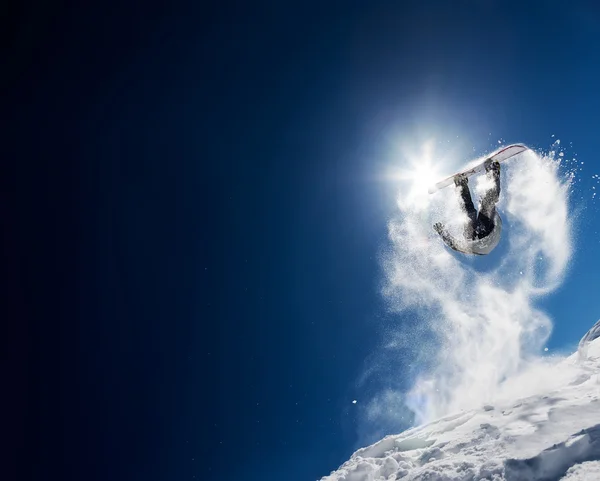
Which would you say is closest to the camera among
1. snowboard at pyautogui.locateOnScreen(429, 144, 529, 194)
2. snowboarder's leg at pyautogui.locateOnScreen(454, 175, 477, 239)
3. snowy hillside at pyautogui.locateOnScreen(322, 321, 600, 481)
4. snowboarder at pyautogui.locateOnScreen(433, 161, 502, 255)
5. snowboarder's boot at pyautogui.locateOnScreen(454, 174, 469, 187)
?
snowboarder at pyautogui.locateOnScreen(433, 161, 502, 255)

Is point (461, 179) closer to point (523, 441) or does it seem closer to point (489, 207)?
point (489, 207)

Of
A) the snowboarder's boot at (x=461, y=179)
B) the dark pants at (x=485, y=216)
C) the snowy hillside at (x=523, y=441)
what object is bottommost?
the snowy hillside at (x=523, y=441)

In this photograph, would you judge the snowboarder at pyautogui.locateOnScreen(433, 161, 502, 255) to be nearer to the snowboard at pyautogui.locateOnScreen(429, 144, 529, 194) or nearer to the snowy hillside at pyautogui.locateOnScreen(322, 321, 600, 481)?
the snowboard at pyautogui.locateOnScreen(429, 144, 529, 194)

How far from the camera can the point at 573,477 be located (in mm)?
23422

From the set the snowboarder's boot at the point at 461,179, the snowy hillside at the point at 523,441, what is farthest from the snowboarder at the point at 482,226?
the snowy hillside at the point at 523,441

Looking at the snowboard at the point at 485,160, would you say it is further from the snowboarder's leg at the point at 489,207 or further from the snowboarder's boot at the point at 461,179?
the snowboarder's leg at the point at 489,207

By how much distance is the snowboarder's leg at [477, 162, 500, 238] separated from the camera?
49.3 ft

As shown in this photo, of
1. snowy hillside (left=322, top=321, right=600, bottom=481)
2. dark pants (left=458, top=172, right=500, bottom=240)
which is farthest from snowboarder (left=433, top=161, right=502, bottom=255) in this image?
snowy hillside (left=322, top=321, right=600, bottom=481)

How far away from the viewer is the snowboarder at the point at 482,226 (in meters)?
15.0

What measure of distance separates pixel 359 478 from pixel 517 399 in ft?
81.9

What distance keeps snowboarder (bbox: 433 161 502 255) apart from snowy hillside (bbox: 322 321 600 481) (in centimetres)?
2021

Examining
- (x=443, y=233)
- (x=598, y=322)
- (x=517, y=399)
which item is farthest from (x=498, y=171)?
(x=598, y=322)

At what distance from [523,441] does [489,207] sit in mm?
28689

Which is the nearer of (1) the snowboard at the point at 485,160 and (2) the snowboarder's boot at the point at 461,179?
(1) the snowboard at the point at 485,160
